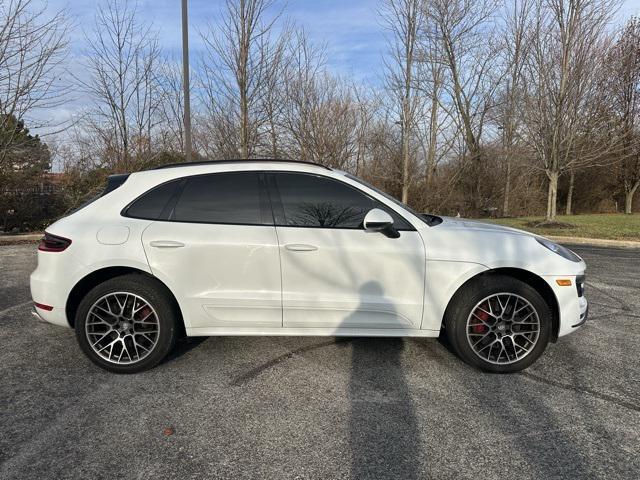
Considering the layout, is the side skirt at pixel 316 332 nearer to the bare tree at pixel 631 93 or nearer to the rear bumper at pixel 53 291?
the rear bumper at pixel 53 291

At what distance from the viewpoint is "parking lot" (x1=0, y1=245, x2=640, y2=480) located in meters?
2.39

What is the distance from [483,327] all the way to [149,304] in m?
2.73

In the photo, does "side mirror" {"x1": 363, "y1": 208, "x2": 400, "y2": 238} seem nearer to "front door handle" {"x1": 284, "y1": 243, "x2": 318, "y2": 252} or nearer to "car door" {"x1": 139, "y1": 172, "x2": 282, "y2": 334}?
"front door handle" {"x1": 284, "y1": 243, "x2": 318, "y2": 252}

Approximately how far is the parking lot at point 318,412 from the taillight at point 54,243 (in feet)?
3.33

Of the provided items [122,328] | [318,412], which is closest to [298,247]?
[318,412]

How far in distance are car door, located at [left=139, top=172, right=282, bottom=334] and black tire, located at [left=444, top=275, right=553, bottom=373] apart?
1450 mm

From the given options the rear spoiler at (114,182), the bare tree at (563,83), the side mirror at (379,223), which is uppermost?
the bare tree at (563,83)

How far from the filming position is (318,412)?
2924mm

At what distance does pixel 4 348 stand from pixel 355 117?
17.0 metres

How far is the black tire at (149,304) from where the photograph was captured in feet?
11.3

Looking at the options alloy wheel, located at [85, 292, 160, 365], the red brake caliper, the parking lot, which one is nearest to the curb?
the parking lot

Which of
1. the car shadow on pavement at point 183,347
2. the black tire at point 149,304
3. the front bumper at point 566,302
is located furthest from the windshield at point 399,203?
the car shadow on pavement at point 183,347

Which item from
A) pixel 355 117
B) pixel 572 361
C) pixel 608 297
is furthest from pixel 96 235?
pixel 355 117

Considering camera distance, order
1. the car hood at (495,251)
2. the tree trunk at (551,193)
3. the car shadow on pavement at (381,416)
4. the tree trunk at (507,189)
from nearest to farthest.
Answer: the car shadow on pavement at (381,416) → the car hood at (495,251) → the tree trunk at (551,193) → the tree trunk at (507,189)
